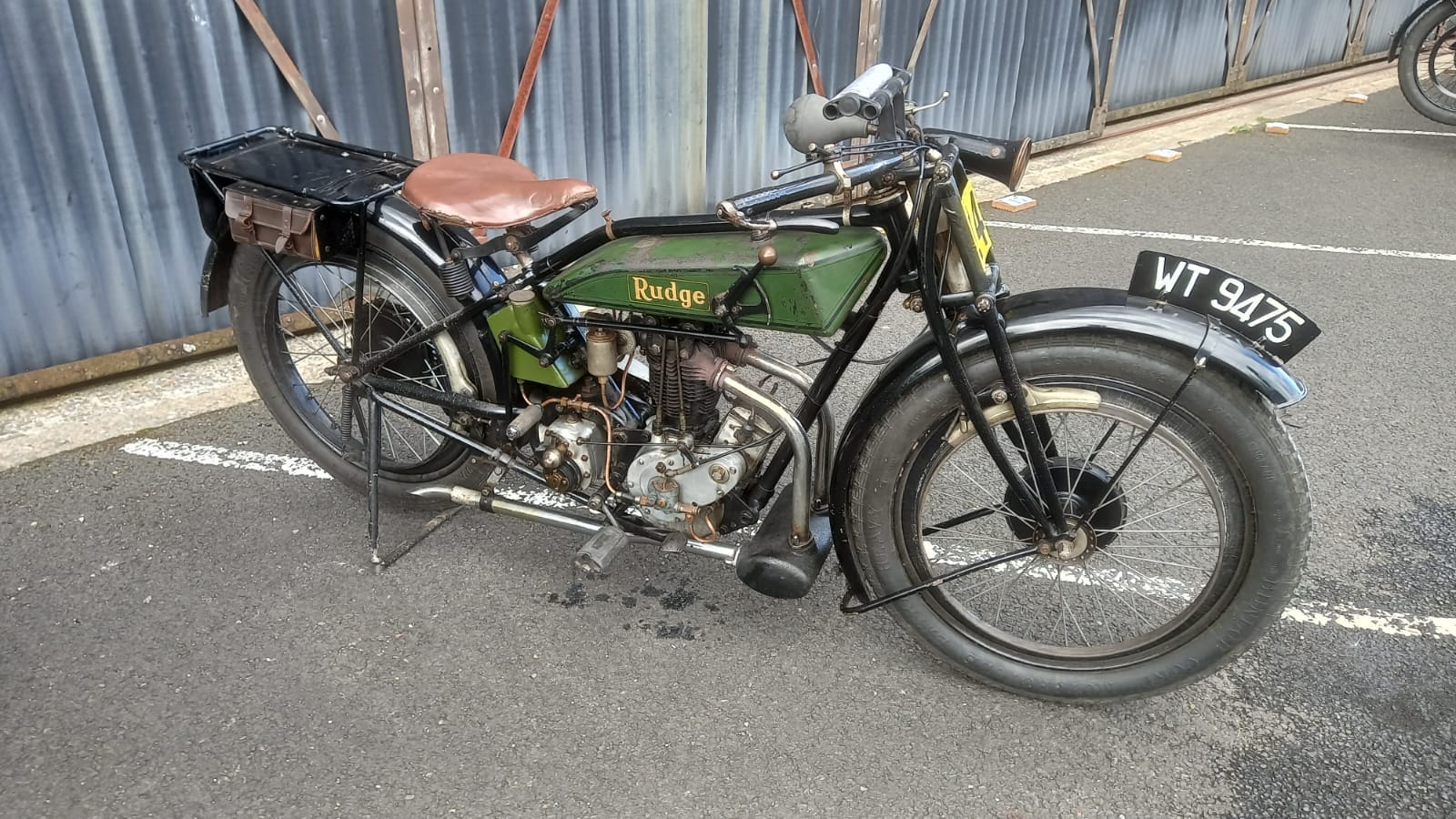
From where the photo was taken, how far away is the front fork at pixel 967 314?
2072 mm

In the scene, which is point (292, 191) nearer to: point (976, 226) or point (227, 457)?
point (227, 457)

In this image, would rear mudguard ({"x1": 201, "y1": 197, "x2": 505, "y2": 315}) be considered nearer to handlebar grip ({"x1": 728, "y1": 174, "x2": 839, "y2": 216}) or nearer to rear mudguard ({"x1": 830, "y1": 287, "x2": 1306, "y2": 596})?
handlebar grip ({"x1": 728, "y1": 174, "x2": 839, "y2": 216})

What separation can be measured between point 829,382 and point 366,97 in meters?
2.96

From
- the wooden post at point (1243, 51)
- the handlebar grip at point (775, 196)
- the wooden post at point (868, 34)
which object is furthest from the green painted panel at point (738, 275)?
the wooden post at point (1243, 51)

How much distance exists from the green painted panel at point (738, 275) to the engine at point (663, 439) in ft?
0.57

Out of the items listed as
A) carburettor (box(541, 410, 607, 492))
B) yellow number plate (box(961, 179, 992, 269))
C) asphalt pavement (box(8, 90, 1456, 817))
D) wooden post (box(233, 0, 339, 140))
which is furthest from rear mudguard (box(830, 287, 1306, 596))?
wooden post (box(233, 0, 339, 140))

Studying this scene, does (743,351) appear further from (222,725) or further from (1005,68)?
(1005,68)

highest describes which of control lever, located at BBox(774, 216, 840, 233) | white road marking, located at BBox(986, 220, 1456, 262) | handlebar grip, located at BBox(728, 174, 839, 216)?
handlebar grip, located at BBox(728, 174, 839, 216)

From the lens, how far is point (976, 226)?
7.11 feet

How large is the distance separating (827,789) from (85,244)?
354cm

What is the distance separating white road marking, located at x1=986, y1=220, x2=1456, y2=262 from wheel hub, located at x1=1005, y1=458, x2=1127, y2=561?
385 centimetres

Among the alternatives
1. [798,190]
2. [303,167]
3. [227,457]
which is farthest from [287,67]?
[798,190]

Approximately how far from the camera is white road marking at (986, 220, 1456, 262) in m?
5.60

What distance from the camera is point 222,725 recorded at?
2.37 meters
